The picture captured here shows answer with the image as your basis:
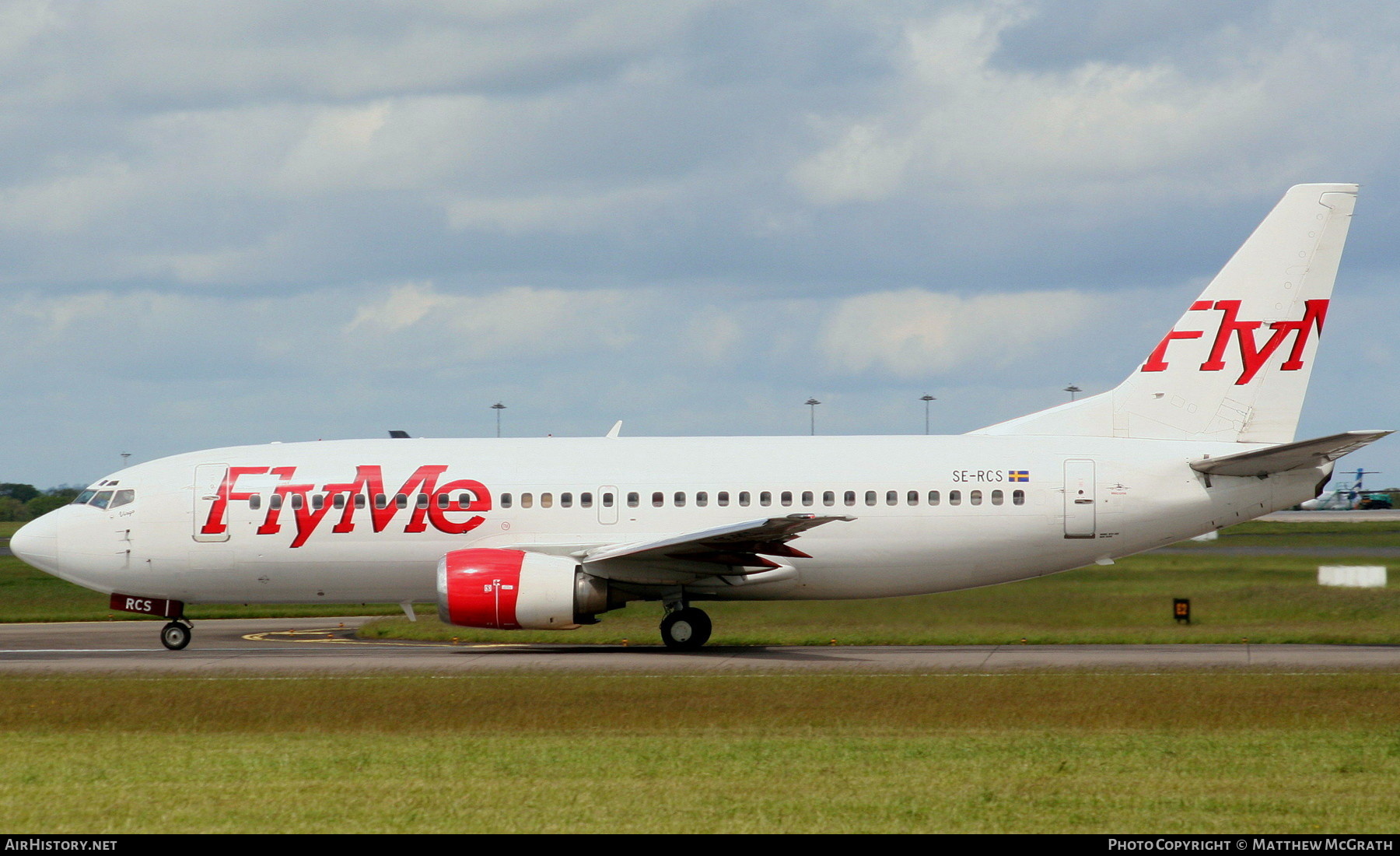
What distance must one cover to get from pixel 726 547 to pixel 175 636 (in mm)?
11036

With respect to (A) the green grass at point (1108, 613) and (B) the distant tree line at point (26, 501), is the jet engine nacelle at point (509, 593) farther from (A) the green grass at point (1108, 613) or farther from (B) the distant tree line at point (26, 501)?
(B) the distant tree line at point (26, 501)

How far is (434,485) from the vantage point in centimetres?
2616

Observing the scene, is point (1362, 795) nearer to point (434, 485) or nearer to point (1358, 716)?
point (1358, 716)

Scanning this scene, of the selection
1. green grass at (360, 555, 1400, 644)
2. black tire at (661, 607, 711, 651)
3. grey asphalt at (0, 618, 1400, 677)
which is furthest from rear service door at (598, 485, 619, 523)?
green grass at (360, 555, 1400, 644)

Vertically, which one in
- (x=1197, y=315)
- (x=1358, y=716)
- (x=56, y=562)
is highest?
(x=1197, y=315)

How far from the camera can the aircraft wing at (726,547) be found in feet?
76.7

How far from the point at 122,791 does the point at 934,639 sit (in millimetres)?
17994

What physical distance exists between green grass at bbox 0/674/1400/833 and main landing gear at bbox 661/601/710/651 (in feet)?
15.7

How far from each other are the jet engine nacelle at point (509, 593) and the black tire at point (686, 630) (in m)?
2.06

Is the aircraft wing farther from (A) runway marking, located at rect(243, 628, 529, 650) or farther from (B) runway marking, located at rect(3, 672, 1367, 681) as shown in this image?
(A) runway marking, located at rect(243, 628, 529, 650)

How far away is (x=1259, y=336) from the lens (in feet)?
85.9

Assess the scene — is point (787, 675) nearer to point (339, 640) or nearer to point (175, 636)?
point (339, 640)

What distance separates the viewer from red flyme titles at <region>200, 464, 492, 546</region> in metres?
26.0
